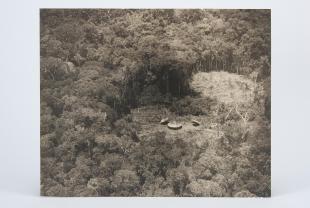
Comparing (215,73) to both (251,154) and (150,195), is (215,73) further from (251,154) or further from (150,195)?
(150,195)

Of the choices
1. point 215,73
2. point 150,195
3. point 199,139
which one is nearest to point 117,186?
point 150,195

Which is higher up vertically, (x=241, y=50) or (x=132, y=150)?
(x=241, y=50)
